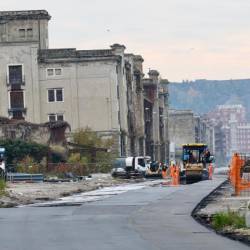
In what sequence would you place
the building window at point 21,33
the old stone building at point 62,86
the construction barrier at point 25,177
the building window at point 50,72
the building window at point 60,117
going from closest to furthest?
the construction barrier at point 25,177, the old stone building at point 62,86, the building window at point 60,117, the building window at point 50,72, the building window at point 21,33

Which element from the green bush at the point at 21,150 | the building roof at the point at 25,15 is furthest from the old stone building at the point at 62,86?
the green bush at the point at 21,150

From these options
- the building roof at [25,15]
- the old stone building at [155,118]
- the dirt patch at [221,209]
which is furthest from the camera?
the old stone building at [155,118]

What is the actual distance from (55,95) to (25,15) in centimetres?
1324

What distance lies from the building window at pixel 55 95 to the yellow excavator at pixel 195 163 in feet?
153

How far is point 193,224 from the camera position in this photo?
31.3m

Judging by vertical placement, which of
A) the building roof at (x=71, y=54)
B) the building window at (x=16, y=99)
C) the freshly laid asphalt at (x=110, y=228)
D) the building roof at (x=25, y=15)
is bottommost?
the freshly laid asphalt at (x=110, y=228)

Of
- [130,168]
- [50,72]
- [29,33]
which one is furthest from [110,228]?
[29,33]

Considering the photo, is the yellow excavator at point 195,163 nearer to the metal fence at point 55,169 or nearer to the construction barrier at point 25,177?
the construction barrier at point 25,177

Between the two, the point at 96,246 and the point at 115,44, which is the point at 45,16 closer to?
the point at 115,44

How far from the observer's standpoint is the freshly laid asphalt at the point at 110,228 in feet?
81.1

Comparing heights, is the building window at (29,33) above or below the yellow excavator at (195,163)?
above

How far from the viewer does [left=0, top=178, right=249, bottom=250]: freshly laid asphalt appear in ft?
81.1

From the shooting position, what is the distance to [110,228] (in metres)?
29.9

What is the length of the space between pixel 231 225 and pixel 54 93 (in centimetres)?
10375
